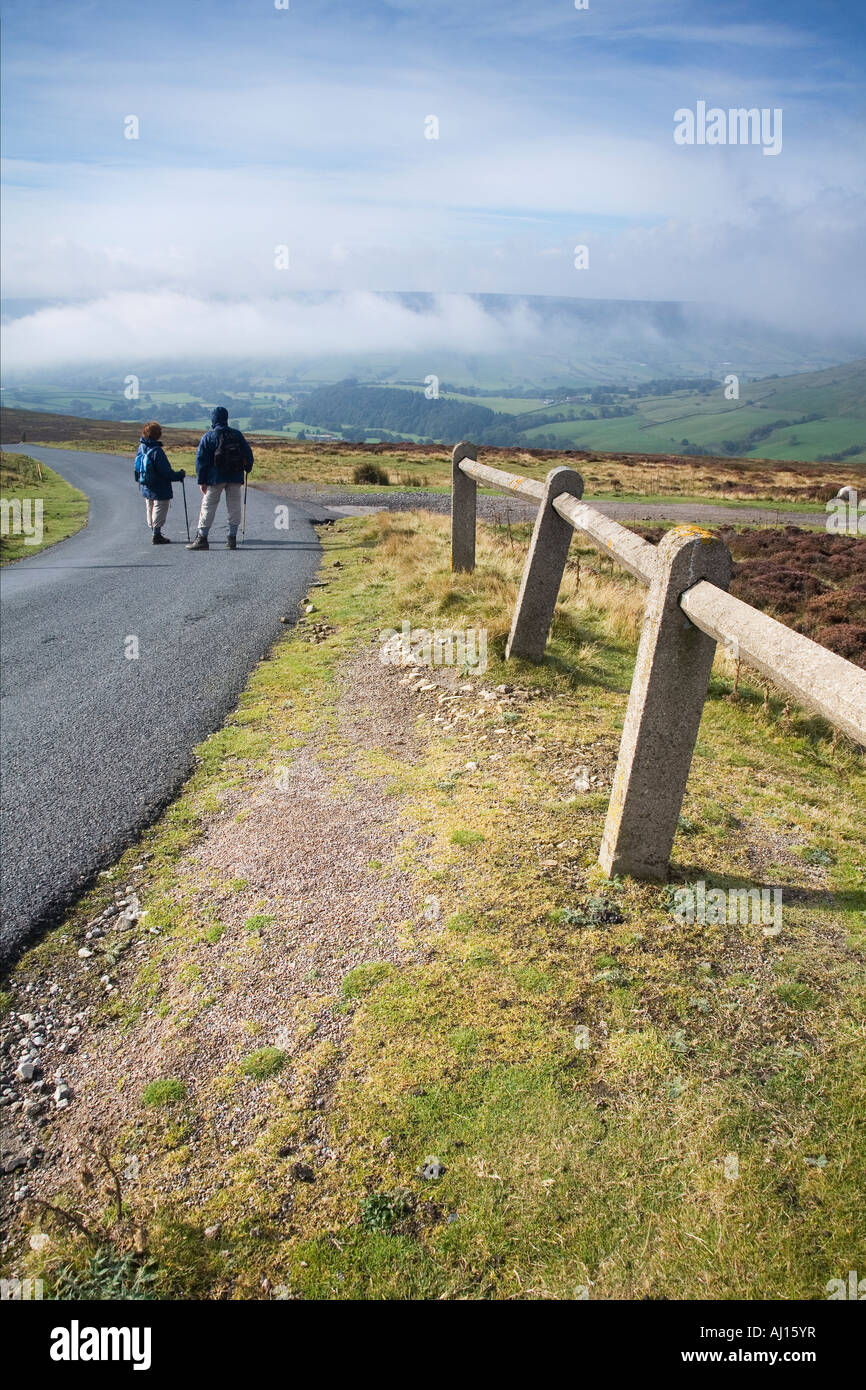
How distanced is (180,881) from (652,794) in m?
2.64

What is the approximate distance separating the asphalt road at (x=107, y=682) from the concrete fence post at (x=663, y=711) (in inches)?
120

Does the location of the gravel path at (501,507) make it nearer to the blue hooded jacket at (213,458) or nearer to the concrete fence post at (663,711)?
the blue hooded jacket at (213,458)

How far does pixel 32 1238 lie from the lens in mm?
2447

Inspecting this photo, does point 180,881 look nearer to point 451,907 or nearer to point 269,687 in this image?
point 451,907

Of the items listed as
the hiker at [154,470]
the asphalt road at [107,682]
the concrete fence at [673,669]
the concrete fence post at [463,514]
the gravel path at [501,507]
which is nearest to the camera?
the concrete fence at [673,669]

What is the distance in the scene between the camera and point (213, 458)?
1439 centimetres

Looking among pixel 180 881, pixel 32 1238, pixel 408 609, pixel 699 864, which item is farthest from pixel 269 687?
pixel 32 1238

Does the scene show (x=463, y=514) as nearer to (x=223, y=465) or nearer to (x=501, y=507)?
(x=223, y=465)

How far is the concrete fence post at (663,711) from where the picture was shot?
3381mm

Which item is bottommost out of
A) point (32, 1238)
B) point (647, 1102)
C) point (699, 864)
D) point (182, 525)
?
point (32, 1238)

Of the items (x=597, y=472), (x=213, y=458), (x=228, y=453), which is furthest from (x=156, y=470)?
(x=597, y=472)

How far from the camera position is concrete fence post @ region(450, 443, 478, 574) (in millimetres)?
9805

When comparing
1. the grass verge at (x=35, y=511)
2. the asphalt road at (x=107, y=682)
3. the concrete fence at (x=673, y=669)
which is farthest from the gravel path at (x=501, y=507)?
the concrete fence at (x=673, y=669)

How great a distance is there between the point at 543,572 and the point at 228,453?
373 inches
